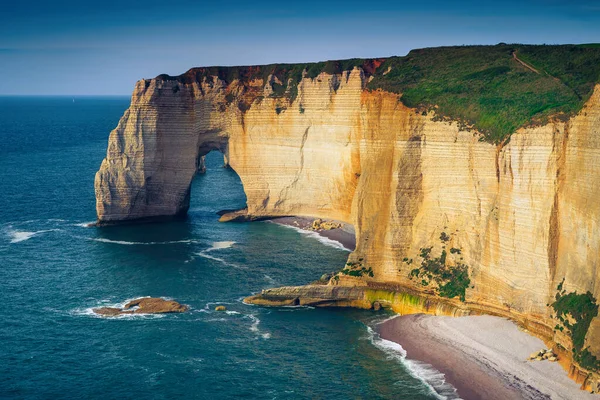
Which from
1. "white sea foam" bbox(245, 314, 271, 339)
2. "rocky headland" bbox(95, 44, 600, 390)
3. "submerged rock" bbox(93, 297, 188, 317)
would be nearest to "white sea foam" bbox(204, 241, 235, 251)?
"rocky headland" bbox(95, 44, 600, 390)

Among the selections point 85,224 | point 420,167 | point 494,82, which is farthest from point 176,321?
point 85,224

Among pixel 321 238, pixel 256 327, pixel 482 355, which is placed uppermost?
pixel 321 238

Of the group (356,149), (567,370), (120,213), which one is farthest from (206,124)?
(567,370)

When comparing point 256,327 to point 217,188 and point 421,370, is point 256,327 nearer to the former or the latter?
point 421,370

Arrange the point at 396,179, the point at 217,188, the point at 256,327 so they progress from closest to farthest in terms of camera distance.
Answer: the point at 256,327 → the point at 396,179 → the point at 217,188

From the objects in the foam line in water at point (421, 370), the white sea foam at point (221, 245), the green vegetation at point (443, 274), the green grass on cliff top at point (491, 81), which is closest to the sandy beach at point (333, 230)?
the white sea foam at point (221, 245)

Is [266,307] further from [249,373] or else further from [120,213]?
[120,213]

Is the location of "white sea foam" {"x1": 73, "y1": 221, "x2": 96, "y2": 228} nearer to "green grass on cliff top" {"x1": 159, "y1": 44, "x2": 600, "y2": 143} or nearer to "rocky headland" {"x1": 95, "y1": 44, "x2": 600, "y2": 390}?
"rocky headland" {"x1": 95, "y1": 44, "x2": 600, "y2": 390}

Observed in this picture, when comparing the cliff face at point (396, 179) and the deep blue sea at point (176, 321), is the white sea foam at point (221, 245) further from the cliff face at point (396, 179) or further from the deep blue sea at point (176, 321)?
the cliff face at point (396, 179)
